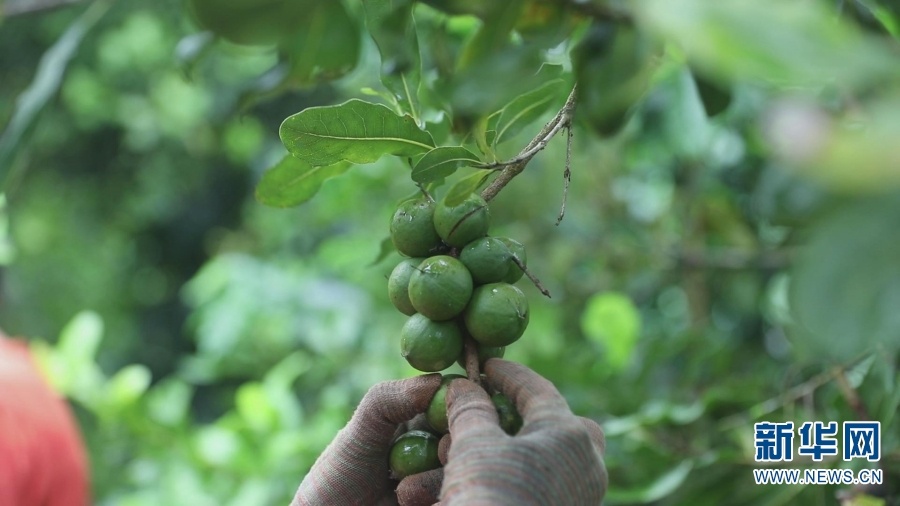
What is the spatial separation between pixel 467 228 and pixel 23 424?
1387mm

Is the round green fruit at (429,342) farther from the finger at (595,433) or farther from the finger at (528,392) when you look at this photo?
the finger at (595,433)

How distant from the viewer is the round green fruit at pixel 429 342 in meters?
0.69

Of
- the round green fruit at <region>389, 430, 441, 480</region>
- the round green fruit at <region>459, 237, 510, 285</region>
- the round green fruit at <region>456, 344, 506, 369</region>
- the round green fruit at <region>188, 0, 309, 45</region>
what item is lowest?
the round green fruit at <region>389, 430, 441, 480</region>

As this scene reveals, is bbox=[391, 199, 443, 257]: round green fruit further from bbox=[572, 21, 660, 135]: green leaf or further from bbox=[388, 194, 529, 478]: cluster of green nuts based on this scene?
bbox=[572, 21, 660, 135]: green leaf

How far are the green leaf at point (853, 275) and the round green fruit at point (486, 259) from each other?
1.19 feet

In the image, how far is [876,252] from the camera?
333 mm

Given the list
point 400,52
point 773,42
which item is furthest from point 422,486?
point 773,42

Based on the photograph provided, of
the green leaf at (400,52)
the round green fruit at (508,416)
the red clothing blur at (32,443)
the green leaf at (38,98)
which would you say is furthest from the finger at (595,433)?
the red clothing blur at (32,443)

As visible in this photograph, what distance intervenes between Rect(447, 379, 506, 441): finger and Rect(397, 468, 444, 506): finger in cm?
8

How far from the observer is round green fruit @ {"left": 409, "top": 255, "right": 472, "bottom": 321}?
66 cm

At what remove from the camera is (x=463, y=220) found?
2.26 feet

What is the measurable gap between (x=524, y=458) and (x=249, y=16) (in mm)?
371

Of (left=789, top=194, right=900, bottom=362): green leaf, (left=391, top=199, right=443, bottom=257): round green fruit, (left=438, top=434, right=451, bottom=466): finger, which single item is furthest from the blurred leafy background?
(left=438, top=434, right=451, bottom=466): finger

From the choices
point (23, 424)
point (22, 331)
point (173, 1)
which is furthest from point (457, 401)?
point (22, 331)
